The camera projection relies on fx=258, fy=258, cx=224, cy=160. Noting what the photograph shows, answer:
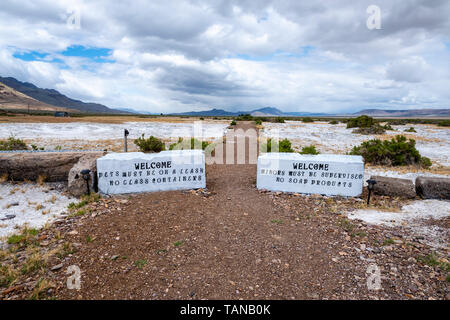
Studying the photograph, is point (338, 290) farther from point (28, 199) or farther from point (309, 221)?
point (28, 199)

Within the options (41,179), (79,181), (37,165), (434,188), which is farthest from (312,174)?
(37,165)

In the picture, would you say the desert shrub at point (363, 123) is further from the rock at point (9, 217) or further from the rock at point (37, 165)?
the rock at point (9, 217)

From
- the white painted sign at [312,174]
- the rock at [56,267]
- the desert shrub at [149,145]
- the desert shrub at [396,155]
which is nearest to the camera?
the rock at [56,267]

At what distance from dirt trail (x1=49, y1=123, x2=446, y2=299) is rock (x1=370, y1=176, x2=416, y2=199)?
6.93 ft

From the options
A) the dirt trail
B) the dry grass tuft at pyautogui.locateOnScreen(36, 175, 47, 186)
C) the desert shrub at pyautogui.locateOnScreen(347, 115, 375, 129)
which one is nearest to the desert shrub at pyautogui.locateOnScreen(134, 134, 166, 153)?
the dry grass tuft at pyautogui.locateOnScreen(36, 175, 47, 186)

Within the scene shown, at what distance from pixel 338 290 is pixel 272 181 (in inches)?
189

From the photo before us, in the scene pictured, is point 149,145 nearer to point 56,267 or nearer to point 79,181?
point 79,181

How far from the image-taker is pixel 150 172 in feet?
26.1

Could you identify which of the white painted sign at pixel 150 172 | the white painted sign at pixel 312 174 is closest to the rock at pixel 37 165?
the white painted sign at pixel 150 172

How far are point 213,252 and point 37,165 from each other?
23.6ft

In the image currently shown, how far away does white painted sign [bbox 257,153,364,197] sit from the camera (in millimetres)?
7867

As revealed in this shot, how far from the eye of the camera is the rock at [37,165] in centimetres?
848

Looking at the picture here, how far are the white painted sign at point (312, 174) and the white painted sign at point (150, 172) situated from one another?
86.9 inches
